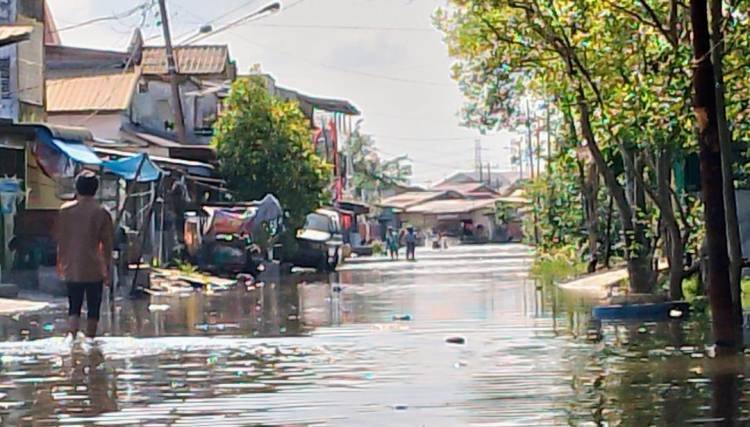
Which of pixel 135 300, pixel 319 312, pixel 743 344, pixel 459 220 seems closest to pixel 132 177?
pixel 135 300

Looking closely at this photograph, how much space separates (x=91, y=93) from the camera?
1925 inches

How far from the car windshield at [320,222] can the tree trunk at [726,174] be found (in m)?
37.8

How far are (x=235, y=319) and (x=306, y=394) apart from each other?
10.1 meters

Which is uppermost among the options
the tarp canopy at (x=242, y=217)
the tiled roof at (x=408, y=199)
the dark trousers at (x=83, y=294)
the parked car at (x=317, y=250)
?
the tiled roof at (x=408, y=199)

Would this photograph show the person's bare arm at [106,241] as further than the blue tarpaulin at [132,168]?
No

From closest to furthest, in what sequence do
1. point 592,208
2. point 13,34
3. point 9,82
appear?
point 13,34, point 9,82, point 592,208

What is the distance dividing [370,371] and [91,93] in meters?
37.9

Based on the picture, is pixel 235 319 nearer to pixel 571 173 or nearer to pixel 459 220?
pixel 571 173

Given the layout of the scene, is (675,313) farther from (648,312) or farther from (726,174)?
(726,174)

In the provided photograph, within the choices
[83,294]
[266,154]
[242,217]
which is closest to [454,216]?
[266,154]

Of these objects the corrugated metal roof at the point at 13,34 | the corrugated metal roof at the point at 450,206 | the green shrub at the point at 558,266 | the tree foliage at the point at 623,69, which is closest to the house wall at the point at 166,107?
the green shrub at the point at 558,266

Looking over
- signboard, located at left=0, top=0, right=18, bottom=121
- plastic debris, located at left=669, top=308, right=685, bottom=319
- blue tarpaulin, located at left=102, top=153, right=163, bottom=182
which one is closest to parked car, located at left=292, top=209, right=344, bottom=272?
signboard, located at left=0, top=0, right=18, bottom=121

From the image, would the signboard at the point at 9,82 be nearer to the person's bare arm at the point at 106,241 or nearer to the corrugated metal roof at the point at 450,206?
the person's bare arm at the point at 106,241

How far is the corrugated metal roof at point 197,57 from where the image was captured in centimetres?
5994
